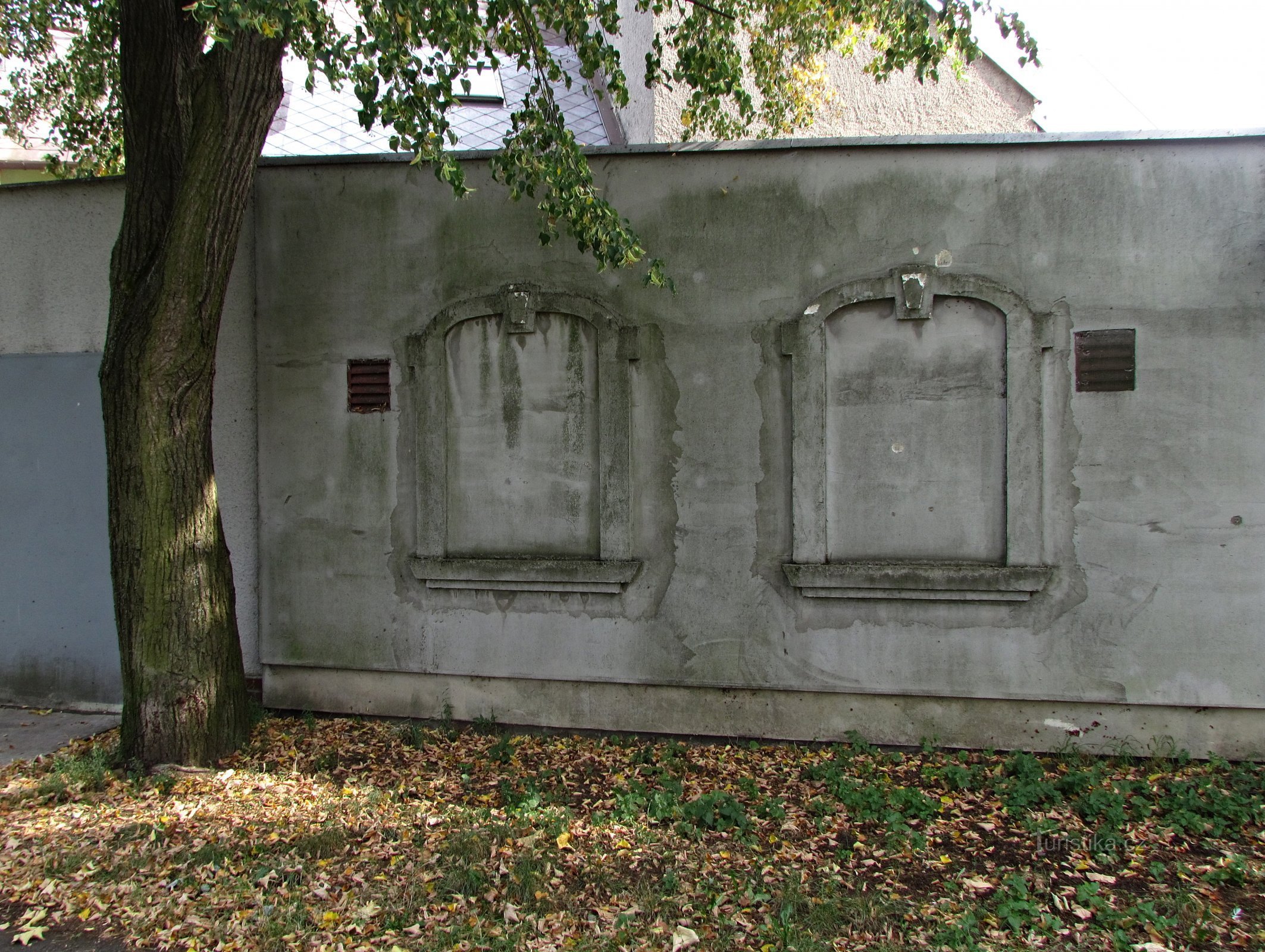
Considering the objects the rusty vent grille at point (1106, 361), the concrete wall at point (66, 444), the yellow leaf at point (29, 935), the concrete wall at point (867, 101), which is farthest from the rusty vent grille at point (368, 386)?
the concrete wall at point (867, 101)

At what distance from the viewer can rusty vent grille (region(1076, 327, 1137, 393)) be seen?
511 cm

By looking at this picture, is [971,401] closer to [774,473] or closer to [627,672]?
[774,473]

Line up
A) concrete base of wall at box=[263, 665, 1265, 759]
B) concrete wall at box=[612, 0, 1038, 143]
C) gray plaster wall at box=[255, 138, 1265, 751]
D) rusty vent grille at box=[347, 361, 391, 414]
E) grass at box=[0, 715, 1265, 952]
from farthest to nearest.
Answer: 1. concrete wall at box=[612, 0, 1038, 143]
2. rusty vent grille at box=[347, 361, 391, 414]
3. concrete base of wall at box=[263, 665, 1265, 759]
4. gray plaster wall at box=[255, 138, 1265, 751]
5. grass at box=[0, 715, 1265, 952]

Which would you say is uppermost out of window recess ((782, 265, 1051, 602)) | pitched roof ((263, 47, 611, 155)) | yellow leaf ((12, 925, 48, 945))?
pitched roof ((263, 47, 611, 155))

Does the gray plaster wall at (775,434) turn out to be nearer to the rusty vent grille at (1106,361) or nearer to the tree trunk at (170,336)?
the rusty vent grille at (1106,361)

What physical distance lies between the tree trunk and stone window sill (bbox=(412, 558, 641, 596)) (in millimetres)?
1400

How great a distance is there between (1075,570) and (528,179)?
3.99 meters

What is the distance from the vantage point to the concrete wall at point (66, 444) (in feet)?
20.0

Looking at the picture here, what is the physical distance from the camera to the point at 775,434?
17.9 ft

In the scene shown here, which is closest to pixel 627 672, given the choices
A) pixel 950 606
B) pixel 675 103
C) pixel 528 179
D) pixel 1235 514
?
pixel 950 606

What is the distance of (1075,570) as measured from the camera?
5195mm

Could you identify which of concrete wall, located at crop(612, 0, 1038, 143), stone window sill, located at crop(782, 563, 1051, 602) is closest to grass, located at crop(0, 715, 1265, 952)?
stone window sill, located at crop(782, 563, 1051, 602)

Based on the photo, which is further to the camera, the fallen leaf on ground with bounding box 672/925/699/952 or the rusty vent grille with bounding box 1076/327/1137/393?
the rusty vent grille with bounding box 1076/327/1137/393

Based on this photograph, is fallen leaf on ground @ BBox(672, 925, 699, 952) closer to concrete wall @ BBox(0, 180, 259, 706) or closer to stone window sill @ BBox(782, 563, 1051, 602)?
stone window sill @ BBox(782, 563, 1051, 602)
